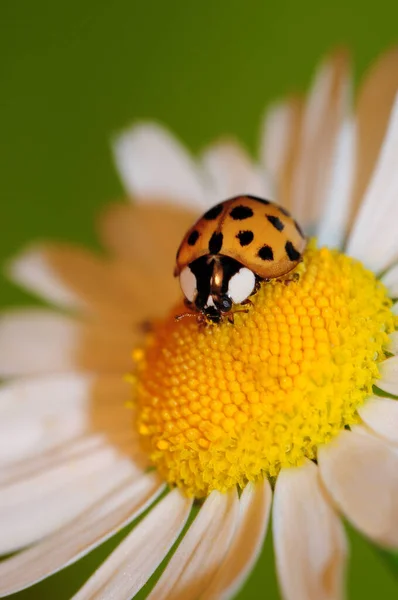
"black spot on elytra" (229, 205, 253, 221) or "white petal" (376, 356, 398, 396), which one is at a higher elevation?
"black spot on elytra" (229, 205, 253, 221)

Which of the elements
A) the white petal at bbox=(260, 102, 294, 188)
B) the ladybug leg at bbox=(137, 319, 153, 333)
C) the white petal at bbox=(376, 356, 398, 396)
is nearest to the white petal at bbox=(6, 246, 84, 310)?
the ladybug leg at bbox=(137, 319, 153, 333)

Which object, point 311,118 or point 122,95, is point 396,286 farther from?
point 122,95

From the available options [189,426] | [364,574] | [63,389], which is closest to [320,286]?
[189,426]

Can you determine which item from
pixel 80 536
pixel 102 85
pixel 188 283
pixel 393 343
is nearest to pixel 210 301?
pixel 188 283

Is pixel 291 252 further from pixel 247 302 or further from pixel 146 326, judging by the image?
pixel 146 326

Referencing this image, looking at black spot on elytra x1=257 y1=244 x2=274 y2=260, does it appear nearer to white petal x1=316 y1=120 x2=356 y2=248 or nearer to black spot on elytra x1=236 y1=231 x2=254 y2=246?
black spot on elytra x1=236 y1=231 x2=254 y2=246

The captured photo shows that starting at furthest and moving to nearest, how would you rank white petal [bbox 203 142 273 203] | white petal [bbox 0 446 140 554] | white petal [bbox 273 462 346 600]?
white petal [bbox 203 142 273 203] → white petal [bbox 0 446 140 554] → white petal [bbox 273 462 346 600]
